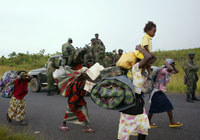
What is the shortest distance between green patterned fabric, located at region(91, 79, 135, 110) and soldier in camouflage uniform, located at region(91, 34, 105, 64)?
31.1ft

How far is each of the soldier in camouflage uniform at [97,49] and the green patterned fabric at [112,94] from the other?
373 inches

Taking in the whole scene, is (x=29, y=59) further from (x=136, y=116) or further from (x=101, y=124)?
(x=136, y=116)

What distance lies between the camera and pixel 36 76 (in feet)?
43.2

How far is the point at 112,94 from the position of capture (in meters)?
3.05

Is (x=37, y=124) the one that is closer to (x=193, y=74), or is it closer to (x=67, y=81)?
(x=67, y=81)

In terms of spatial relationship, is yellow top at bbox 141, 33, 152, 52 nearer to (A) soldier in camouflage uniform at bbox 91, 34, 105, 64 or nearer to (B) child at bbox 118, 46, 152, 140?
(B) child at bbox 118, 46, 152, 140

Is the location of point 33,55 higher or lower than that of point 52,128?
higher

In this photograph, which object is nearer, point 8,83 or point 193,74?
point 8,83

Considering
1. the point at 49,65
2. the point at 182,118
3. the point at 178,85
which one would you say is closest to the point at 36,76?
the point at 49,65

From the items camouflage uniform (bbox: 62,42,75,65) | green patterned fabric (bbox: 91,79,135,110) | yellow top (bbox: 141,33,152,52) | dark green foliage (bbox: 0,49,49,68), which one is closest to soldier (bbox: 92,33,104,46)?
camouflage uniform (bbox: 62,42,75,65)

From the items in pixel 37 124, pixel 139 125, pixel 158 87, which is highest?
pixel 158 87

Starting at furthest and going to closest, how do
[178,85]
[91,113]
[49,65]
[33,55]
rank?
[33,55] < [178,85] < [49,65] < [91,113]

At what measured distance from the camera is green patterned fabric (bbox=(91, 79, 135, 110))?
9.95ft

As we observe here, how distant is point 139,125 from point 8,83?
156 inches
